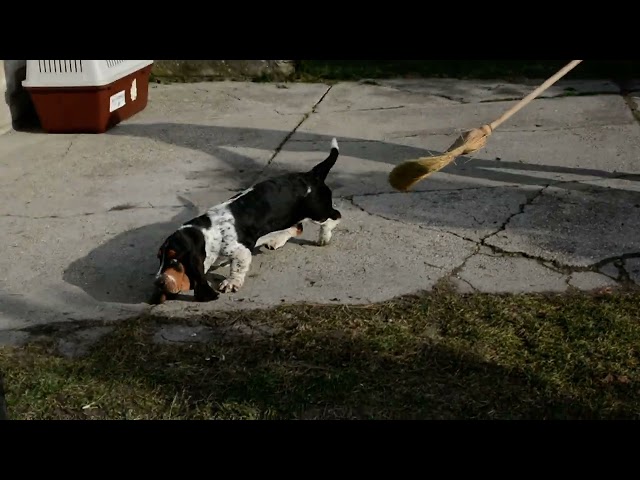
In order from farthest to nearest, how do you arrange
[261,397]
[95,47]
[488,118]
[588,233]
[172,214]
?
[488,118] → [172,214] → [588,233] → [261,397] → [95,47]

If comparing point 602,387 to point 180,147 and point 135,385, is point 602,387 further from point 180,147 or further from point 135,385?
point 180,147

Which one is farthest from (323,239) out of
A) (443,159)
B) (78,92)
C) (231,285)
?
(78,92)

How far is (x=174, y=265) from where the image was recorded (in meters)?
4.51

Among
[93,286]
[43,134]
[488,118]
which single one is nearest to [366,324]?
[93,286]

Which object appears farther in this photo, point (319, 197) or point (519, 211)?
point (519, 211)

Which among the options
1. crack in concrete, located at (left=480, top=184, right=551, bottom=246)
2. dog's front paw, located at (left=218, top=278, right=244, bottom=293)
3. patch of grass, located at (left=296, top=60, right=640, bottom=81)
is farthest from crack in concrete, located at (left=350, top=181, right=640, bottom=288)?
patch of grass, located at (left=296, top=60, right=640, bottom=81)

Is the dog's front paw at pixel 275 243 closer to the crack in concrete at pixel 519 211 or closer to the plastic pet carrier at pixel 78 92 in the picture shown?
the crack in concrete at pixel 519 211

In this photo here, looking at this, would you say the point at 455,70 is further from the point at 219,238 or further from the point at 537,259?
the point at 219,238

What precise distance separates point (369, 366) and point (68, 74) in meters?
4.63

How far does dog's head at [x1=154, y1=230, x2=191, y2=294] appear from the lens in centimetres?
449

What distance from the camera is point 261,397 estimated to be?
12.2 feet

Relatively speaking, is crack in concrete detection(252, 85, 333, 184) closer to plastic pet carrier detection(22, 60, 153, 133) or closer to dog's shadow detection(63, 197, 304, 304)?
dog's shadow detection(63, 197, 304, 304)

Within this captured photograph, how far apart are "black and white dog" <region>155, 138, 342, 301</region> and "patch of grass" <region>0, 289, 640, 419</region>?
0.31m

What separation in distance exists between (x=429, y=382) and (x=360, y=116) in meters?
4.60
